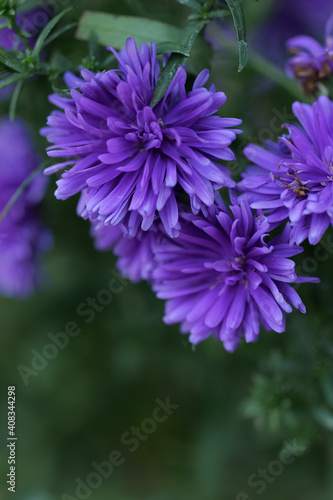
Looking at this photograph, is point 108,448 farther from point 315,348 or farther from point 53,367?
point 315,348

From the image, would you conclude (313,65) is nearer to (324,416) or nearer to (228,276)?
(228,276)

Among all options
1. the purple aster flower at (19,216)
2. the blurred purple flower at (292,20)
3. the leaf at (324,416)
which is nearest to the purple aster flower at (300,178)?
the leaf at (324,416)

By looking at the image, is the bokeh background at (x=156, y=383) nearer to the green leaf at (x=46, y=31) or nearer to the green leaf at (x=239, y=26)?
the green leaf at (x=46, y=31)

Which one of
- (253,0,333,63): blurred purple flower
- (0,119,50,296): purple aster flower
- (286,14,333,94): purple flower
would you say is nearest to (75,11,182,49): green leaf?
(286,14,333,94): purple flower

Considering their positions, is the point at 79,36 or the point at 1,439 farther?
the point at 1,439

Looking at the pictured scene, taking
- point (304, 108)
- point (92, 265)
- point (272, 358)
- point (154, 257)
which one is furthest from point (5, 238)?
point (304, 108)

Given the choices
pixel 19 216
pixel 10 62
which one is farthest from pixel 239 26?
pixel 19 216

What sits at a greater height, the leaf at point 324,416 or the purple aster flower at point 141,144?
the purple aster flower at point 141,144
